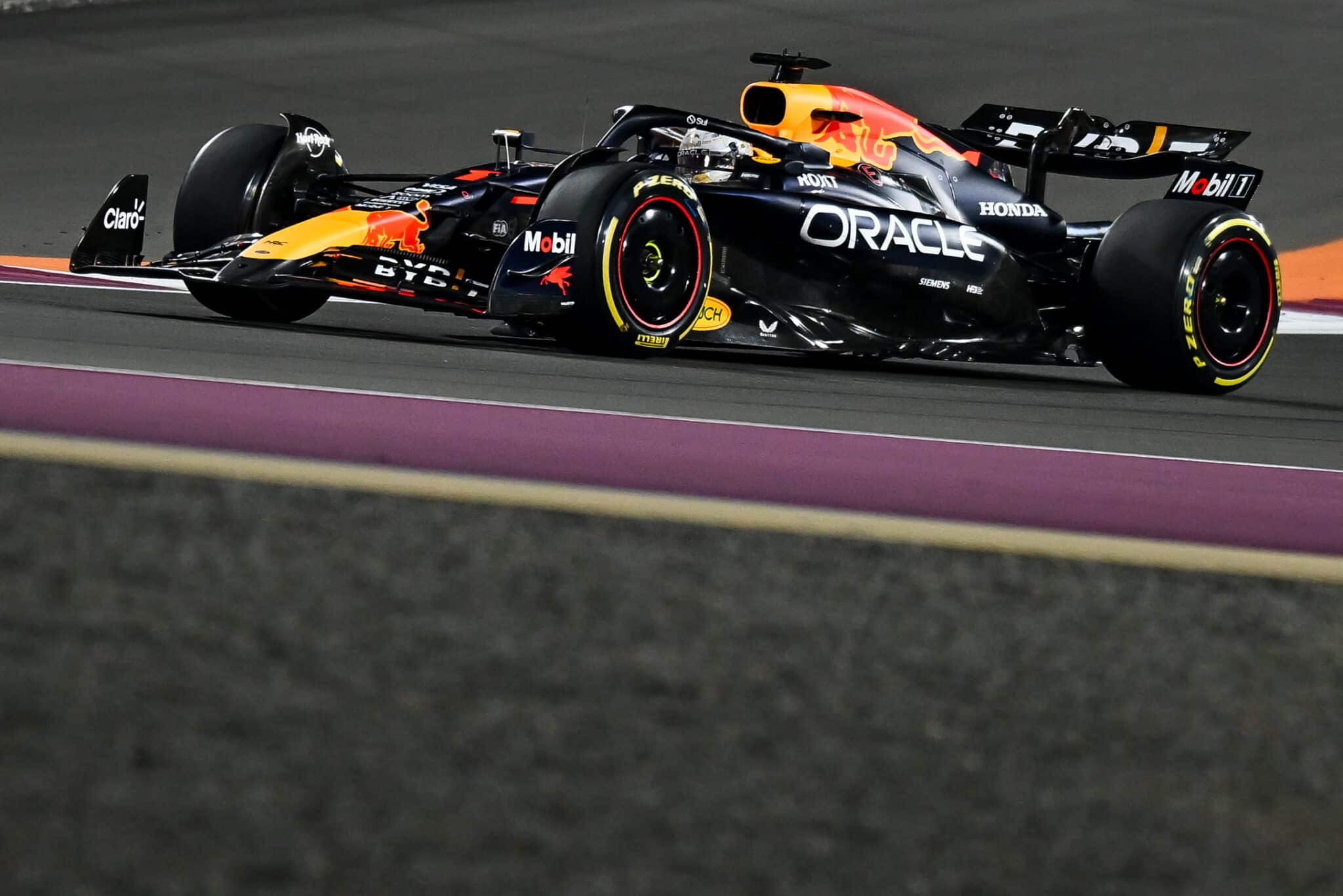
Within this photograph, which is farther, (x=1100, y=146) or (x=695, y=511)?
(x=1100, y=146)

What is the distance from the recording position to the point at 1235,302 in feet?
27.4

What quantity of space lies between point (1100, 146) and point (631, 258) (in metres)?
2.86

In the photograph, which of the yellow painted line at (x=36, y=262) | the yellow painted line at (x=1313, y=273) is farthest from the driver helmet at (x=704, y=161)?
the yellow painted line at (x=1313, y=273)

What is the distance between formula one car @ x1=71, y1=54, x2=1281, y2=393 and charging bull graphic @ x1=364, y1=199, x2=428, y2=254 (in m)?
0.01

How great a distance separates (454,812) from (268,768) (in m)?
0.20

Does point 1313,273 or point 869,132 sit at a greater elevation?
point 869,132

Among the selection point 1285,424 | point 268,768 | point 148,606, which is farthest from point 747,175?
point 268,768

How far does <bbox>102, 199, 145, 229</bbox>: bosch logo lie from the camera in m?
7.96

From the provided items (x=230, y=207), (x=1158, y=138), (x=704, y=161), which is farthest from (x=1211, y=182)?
(x=230, y=207)

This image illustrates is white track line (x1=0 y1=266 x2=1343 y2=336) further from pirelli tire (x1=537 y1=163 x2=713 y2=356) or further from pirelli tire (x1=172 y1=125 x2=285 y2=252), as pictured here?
pirelli tire (x1=537 y1=163 x2=713 y2=356)

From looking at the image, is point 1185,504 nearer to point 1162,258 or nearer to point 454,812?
point 454,812

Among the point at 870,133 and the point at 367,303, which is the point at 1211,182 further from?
the point at 367,303

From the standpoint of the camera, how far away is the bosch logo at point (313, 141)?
27.6 feet

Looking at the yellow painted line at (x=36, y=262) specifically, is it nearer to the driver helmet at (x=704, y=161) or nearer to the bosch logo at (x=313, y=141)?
the bosch logo at (x=313, y=141)
